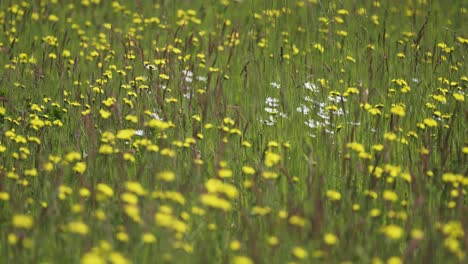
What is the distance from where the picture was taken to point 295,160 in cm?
357

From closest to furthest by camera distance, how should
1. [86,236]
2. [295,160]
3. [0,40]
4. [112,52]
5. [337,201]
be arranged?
1. [86,236]
2. [337,201]
3. [295,160]
4. [112,52]
5. [0,40]

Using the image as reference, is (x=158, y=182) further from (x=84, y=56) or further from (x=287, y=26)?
(x=287, y=26)

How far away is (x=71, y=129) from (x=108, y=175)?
64 centimetres

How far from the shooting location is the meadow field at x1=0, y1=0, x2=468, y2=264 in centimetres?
265

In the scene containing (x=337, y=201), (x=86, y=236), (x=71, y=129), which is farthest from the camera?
(x=71, y=129)

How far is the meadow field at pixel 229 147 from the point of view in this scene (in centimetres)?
265

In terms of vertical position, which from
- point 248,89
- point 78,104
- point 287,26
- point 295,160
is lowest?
point 295,160

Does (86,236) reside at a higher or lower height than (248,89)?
lower

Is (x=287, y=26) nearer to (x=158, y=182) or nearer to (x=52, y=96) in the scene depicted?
(x=52, y=96)

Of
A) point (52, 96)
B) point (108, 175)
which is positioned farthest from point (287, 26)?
point (108, 175)

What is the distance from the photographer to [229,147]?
3467 mm

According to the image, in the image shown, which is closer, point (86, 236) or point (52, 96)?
point (86, 236)

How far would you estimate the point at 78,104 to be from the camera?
12.4 ft

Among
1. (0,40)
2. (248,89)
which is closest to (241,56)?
(248,89)
